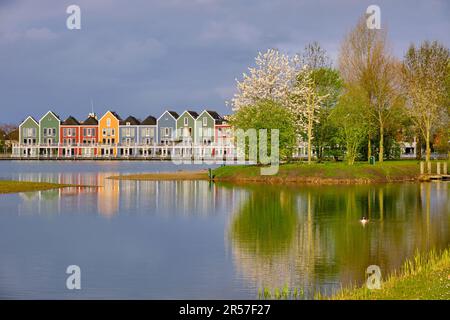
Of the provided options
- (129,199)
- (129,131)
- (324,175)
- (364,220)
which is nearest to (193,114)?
(129,131)

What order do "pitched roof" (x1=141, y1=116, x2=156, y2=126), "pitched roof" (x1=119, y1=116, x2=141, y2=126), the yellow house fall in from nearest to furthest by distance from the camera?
"pitched roof" (x1=141, y1=116, x2=156, y2=126) → the yellow house → "pitched roof" (x1=119, y1=116, x2=141, y2=126)

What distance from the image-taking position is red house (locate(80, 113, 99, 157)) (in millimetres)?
143625

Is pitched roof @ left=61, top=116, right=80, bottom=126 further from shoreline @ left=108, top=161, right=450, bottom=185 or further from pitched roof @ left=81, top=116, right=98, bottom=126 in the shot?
shoreline @ left=108, top=161, right=450, bottom=185

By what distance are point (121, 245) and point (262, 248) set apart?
5132 mm

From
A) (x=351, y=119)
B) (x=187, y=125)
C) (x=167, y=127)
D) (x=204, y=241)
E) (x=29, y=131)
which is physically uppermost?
(x=187, y=125)

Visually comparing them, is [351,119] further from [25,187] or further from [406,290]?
[406,290]

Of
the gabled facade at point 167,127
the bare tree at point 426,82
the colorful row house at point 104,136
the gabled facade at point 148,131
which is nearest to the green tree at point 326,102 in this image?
the bare tree at point 426,82

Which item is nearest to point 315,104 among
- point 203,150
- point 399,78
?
point 399,78

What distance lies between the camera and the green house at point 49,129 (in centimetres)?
14488

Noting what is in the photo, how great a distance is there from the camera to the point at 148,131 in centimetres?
14150

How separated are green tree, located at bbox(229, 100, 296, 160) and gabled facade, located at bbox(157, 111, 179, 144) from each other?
243 feet

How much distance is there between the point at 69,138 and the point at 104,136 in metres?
8.74

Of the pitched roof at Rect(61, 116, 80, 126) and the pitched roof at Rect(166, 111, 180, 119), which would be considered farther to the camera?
the pitched roof at Rect(61, 116, 80, 126)

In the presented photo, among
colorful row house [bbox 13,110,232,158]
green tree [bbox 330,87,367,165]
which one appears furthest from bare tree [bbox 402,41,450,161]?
colorful row house [bbox 13,110,232,158]
